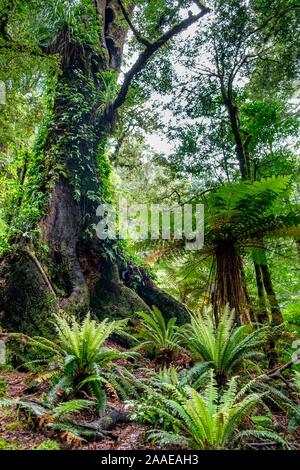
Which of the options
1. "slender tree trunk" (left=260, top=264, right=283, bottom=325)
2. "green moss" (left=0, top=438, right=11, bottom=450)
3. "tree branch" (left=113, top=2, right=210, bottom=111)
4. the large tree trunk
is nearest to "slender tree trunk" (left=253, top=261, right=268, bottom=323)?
"slender tree trunk" (left=260, top=264, right=283, bottom=325)

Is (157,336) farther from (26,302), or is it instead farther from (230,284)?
(26,302)

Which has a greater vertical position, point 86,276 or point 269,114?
point 269,114

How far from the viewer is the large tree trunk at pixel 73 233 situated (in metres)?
3.59

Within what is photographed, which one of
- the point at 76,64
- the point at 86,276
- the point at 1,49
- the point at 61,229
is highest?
the point at 76,64

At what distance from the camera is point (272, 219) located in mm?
3744

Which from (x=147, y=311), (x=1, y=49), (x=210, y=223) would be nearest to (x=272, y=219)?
(x=210, y=223)

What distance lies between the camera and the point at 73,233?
450cm

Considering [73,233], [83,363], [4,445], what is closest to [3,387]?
[83,363]

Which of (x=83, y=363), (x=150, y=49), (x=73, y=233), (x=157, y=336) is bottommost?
(x=157, y=336)

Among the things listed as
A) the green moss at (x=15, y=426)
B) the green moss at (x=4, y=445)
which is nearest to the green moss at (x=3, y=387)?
Answer: the green moss at (x=15, y=426)

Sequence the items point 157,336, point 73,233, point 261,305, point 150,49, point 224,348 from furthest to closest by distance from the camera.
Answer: point 261,305 → point 150,49 → point 73,233 → point 157,336 → point 224,348

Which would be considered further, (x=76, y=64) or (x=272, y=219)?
(x=76, y=64)

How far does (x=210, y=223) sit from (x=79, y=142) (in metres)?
2.57
